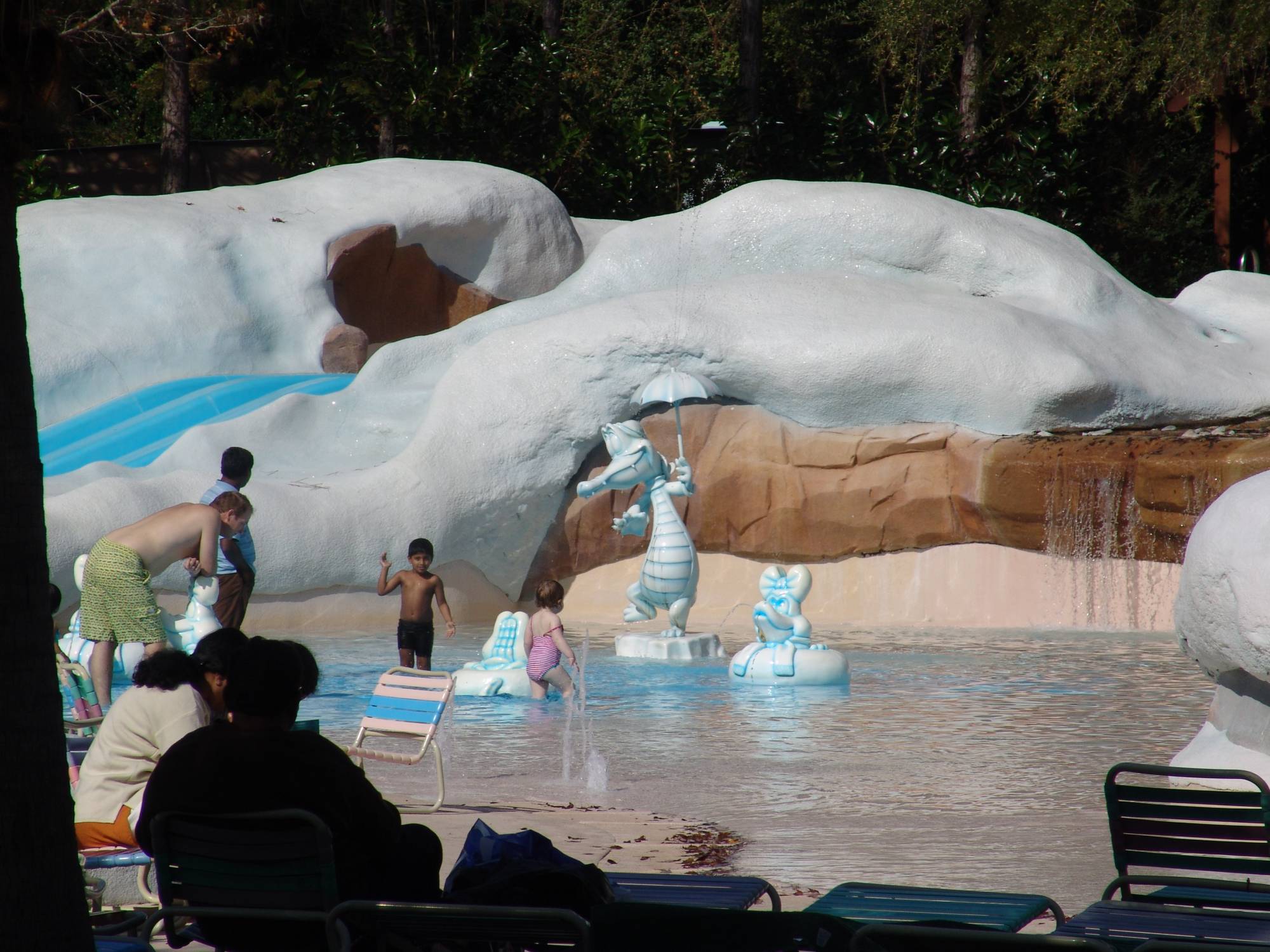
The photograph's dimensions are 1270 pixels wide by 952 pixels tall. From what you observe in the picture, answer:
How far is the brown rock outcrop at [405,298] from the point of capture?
2019 cm

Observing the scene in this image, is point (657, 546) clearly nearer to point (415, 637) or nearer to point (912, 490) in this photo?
point (415, 637)

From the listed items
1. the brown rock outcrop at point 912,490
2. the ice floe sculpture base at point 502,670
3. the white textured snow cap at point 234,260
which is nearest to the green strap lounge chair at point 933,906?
the ice floe sculpture base at point 502,670

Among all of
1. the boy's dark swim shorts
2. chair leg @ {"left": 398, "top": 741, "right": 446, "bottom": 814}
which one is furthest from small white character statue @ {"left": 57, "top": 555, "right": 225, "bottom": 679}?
chair leg @ {"left": 398, "top": 741, "right": 446, "bottom": 814}

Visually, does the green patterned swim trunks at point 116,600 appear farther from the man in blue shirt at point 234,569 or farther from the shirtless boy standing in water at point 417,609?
the shirtless boy standing in water at point 417,609

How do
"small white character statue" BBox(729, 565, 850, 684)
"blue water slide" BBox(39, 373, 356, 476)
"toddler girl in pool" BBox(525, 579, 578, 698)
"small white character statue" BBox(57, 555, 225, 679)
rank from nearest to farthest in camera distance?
"small white character statue" BBox(57, 555, 225, 679), "toddler girl in pool" BBox(525, 579, 578, 698), "small white character statue" BBox(729, 565, 850, 684), "blue water slide" BBox(39, 373, 356, 476)

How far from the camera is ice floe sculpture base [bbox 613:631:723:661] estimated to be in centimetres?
1221

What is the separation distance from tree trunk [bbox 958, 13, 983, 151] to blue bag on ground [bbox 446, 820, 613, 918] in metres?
21.9

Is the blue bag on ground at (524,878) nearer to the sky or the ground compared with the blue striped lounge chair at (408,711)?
nearer to the sky

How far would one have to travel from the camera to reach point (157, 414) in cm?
1728

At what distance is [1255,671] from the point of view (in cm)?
591

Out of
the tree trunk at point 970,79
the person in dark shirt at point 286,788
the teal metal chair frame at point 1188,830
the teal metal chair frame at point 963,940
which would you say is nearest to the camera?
the teal metal chair frame at point 963,940

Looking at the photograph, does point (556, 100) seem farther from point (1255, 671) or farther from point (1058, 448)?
point (1255, 671)

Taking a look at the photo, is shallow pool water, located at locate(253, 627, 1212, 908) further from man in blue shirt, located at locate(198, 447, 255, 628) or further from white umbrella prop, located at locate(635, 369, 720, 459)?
white umbrella prop, located at locate(635, 369, 720, 459)

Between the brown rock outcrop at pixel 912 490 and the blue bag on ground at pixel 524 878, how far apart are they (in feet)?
37.9
